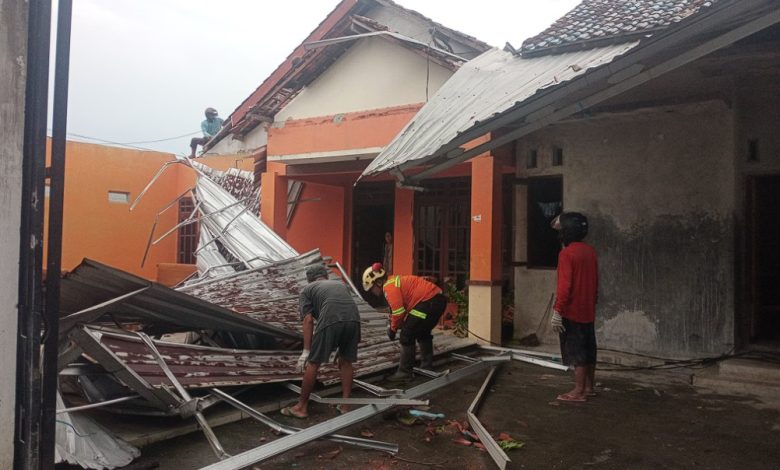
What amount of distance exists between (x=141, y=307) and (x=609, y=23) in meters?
5.63

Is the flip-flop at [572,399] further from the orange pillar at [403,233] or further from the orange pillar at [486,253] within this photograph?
the orange pillar at [403,233]

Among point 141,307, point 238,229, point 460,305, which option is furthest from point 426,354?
point 238,229

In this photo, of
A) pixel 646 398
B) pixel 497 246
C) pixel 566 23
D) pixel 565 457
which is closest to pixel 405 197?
pixel 497 246

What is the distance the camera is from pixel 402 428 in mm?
4758

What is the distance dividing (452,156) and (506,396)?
2.50 metres

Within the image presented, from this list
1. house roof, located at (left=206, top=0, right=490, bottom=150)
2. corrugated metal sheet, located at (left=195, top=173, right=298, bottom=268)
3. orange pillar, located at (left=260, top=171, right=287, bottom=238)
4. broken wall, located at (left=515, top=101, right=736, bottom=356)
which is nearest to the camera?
broken wall, located at (left=515, top=101, right=736, bottom=356)

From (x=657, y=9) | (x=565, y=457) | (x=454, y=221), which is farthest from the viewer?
(x=454, y=221)

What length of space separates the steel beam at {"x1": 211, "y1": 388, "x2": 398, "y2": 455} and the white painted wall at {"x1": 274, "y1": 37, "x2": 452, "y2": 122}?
5.77 meters

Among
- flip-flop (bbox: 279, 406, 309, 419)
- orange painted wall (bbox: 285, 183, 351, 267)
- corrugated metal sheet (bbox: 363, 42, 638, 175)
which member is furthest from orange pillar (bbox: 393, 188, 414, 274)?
flip-flop (bbox: 279, 406, 309, 419)

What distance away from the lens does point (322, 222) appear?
12.5 m

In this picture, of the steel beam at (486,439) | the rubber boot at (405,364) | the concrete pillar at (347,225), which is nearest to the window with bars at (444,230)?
the concrete pillar at (347,225)

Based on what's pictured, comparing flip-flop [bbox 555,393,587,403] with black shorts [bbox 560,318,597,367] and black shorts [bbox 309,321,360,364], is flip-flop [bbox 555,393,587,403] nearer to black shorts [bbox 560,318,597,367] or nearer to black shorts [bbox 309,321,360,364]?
black shorts [bbox 560,318,597,367]

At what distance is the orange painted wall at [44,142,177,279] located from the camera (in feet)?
43.4

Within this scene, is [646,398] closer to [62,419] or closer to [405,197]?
[62,419]
